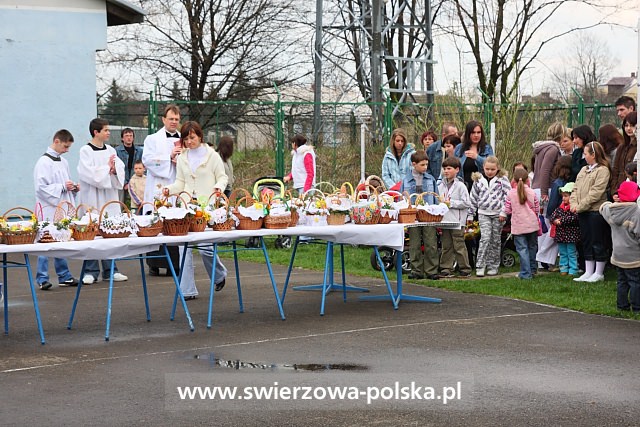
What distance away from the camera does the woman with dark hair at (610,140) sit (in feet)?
43.8

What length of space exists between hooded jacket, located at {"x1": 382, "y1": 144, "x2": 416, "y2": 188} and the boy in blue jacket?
431 millimetres

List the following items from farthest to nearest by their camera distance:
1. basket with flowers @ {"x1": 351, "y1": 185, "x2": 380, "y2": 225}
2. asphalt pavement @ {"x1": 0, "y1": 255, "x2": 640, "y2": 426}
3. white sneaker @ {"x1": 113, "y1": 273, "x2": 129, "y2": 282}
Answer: white sneaker @ {"x1": 113, "y1": 273, "x2": 129, "y2": 282}
basket with flowers @ {"x1": 351, "y1": 185, "x2": 380, "y2": 225}
asphalt pavement @ {"x1": 0, "y1": 255, "x2": 640, "y2": 426}

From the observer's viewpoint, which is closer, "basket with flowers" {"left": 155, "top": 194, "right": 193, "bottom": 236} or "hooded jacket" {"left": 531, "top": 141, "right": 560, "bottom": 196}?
"basket with flowers" {"left": 155, "top": 194, "right": 193, "bottom": 236}

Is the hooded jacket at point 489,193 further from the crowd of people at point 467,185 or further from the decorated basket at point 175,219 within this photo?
the decorated basket at point 175,219

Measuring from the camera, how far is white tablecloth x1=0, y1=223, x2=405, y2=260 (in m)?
9.63

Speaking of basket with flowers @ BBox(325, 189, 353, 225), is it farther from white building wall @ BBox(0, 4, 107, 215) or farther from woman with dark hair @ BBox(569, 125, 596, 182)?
white building wall @ BBox(0, 4, 107, 215)

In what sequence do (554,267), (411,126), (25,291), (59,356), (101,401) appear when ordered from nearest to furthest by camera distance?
1. (101,401)
2. (59,356)
3. (25,291)
4. (554,267)
5. (411,126)

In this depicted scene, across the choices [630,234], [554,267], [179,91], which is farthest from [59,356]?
[179,91]

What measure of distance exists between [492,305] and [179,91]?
75.5 ft

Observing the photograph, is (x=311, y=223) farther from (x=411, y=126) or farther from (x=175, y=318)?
(x=411, y=126)

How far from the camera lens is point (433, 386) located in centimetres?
773

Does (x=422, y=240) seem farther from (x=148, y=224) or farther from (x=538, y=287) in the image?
(x=148, y=224)

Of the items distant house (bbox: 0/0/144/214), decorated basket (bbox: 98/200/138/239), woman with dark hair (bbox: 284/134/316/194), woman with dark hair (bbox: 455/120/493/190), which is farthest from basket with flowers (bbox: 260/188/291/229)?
distant house (bbox: 0/0/144/214)

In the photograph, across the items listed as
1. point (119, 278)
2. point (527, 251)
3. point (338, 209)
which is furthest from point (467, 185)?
point (119, 278)
